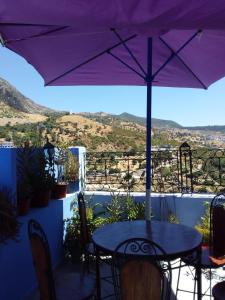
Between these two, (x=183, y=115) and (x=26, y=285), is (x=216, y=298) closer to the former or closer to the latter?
(x=26, y=285)

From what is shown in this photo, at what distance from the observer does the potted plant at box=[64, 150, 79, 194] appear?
5.01 m

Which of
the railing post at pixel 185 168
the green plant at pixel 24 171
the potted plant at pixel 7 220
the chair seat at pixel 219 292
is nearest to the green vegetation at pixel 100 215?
the railing post at pixel 185 168

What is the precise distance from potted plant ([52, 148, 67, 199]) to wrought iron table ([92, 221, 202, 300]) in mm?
1345

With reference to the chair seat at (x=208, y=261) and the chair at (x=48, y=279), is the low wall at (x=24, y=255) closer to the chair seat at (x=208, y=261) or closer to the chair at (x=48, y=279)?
the chair at (x=48, y=279)

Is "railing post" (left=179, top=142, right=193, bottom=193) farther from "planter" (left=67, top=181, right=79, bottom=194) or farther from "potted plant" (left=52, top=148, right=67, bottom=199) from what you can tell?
"potted plant" (left=52, top=148, right=67, bottom=199)

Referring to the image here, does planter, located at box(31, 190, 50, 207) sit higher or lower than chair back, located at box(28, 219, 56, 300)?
higher

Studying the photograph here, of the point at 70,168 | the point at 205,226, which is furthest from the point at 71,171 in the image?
the point at 205,226

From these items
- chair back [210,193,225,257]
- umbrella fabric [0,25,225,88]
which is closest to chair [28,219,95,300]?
chair back [210,193,225,257]

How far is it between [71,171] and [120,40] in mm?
2127

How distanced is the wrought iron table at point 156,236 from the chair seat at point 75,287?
147 mm

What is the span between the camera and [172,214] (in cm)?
514

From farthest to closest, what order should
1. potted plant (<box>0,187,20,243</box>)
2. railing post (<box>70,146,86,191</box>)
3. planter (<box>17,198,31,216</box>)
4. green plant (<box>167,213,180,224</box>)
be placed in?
railing post (<box>70,146,86,191</box>) → green plant (<box>167,213,180,224</box>) → planter (<box>17,198,31,216</box>) → potted plant (<box>0,187,20,243</box>)

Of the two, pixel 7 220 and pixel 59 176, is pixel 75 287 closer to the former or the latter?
pixel 7 220

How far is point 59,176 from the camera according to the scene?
490 centimetres
